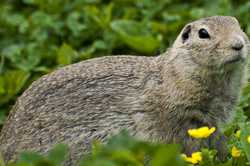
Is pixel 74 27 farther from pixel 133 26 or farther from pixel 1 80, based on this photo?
pixel 1 80

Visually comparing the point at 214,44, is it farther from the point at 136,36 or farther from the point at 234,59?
the point at 136,36

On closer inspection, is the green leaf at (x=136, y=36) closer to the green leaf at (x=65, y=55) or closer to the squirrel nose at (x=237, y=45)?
the green leaf at (x=65, y=55)

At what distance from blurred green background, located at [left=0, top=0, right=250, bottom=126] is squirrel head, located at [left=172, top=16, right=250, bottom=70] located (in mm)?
1833

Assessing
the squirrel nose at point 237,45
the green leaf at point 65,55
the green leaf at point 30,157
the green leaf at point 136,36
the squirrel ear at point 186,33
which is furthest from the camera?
the green leaf at point 136,36

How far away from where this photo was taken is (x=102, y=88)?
6246 mm

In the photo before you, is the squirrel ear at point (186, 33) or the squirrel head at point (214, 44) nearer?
the squirrel head at point (214, 44)

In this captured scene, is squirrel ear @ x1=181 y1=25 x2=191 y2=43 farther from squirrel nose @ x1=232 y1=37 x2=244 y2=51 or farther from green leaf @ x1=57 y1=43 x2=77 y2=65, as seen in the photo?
green leaf @ x1=57 y1=43 x2=77 y2=65

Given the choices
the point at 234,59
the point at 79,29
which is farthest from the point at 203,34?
the point at 79,29

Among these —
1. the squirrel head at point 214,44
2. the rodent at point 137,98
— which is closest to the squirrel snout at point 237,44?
the squirrel head at point 214,44

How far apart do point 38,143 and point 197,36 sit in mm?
1333

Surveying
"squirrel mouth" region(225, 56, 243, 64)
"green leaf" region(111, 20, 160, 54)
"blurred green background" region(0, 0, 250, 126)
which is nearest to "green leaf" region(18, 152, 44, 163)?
"squirrel mouth" region(225, 56, 243, 64)

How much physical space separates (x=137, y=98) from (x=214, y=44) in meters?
0.75

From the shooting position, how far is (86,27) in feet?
28.0

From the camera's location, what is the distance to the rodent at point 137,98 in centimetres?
595
